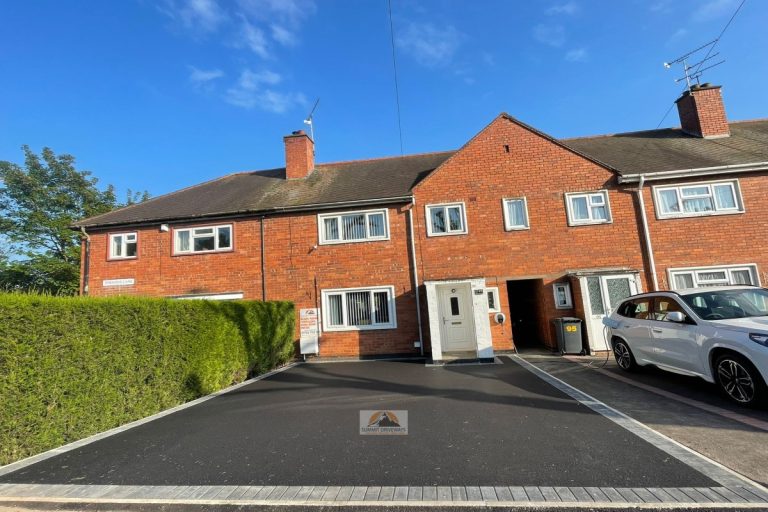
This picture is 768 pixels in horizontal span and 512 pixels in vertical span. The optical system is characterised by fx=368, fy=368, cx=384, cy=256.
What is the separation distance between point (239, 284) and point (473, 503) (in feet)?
37.6

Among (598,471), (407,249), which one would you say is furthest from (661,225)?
(598,471)

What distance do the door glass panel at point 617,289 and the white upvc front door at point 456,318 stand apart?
3.98 metres

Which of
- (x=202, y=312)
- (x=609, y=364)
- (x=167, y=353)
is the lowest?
(x=609, y=364)

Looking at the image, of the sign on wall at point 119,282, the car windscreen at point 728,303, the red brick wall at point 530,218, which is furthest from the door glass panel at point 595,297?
the sign on wall at point 119,282

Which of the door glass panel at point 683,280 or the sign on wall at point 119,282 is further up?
the sign on wall at point 119,282

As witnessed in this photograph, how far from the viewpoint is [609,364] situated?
894cm

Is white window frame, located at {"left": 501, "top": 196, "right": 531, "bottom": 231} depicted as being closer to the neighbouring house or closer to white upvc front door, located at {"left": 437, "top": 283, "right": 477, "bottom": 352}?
the neighbouring house

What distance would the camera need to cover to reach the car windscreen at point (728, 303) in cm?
577

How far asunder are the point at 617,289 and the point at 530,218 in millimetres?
3255

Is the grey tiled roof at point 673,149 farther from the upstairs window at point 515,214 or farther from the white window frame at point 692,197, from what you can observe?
the upstairs window at point 515,214

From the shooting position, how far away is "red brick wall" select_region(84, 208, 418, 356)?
39.5ft

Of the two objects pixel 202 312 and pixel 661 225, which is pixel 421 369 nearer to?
pixel 202 312

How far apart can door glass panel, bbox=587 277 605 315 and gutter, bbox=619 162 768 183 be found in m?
3.74

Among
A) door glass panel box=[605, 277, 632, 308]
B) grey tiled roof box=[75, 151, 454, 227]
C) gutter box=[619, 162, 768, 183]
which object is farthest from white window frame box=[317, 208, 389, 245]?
gutter box=[619, 162, 768, 183]
